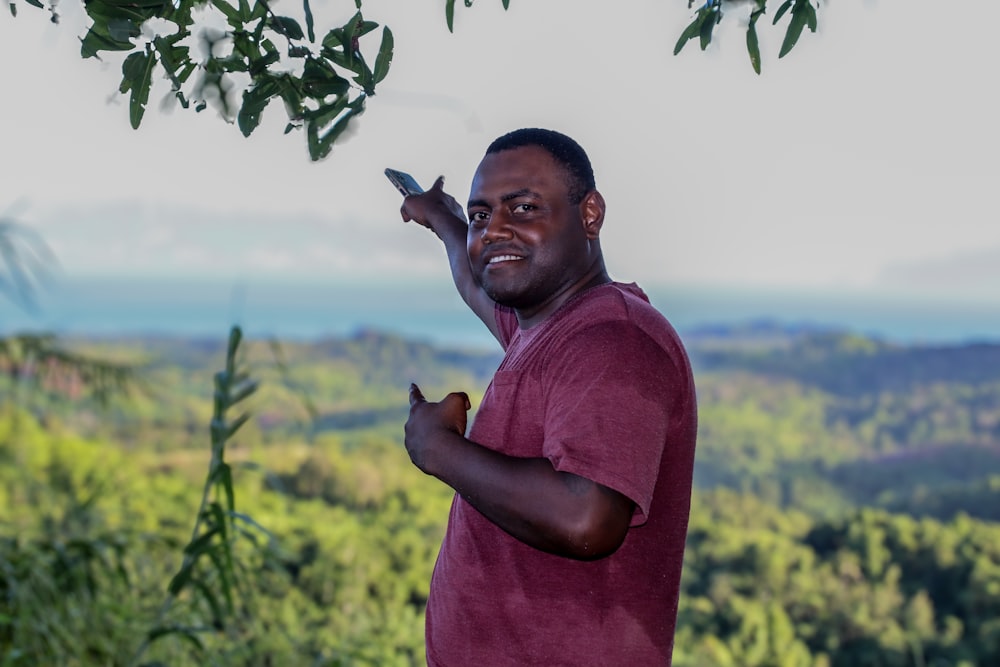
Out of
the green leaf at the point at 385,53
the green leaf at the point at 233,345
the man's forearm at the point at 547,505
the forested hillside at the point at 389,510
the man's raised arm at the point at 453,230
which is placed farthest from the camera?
the forested hillside at the point at 389,510

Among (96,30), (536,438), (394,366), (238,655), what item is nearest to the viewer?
(536,438)

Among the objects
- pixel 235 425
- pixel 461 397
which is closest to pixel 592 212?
pixel 461 397

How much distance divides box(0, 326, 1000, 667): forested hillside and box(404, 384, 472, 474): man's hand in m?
0.93

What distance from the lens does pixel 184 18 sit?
1.44 meters

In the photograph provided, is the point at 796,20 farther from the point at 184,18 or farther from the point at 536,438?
the point at 184,18

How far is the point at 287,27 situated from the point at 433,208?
19.9 inches

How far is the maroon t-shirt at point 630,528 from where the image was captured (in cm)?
116

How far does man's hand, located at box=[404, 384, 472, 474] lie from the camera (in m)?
1.22

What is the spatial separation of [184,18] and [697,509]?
346 inches

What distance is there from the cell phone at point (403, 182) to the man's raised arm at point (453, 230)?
18 millimetres

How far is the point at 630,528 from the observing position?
127cm

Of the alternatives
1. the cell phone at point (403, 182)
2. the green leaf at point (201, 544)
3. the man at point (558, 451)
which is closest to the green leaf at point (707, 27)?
the man at point (558, 451)

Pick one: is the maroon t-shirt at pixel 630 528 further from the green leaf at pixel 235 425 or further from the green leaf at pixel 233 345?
the green leaf at pixel 233 345

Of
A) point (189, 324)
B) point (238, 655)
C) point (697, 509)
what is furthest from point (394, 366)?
point (238, 655)
